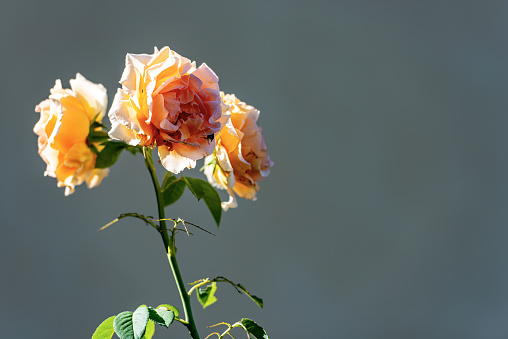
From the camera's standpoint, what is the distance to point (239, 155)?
667 mm

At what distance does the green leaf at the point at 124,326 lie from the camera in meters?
0.52

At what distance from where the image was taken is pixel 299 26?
1959mm

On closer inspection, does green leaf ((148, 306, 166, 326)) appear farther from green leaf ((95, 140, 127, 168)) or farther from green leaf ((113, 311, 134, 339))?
green leaf ((95, 140, 127, 168))

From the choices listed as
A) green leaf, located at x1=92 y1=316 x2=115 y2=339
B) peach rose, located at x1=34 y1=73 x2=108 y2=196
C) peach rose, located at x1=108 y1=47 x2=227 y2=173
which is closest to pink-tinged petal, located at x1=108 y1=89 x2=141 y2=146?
peach rose, located at x1=108 y1=47 x2=227 y2=173

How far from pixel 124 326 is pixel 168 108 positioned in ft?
0.79

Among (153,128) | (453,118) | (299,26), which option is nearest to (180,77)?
(153,128)

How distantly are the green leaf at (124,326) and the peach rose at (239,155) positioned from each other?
22 centimetres

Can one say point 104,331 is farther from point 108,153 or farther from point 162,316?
point 108,153

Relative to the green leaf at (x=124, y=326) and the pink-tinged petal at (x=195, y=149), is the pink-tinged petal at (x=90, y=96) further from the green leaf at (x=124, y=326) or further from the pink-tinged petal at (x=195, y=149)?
the green leaf at (x=124, y=326)

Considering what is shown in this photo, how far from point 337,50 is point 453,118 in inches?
21.8

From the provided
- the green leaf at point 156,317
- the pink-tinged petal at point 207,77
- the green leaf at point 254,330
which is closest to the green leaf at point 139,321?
the green leaf at point 156,317

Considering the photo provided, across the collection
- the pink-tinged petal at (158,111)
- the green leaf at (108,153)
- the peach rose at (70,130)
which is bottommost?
the pink-tinged petal at (158,111)

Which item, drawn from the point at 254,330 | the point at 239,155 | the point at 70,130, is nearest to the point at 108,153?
the point at 70,130

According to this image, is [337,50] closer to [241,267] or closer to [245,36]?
[245,36]
